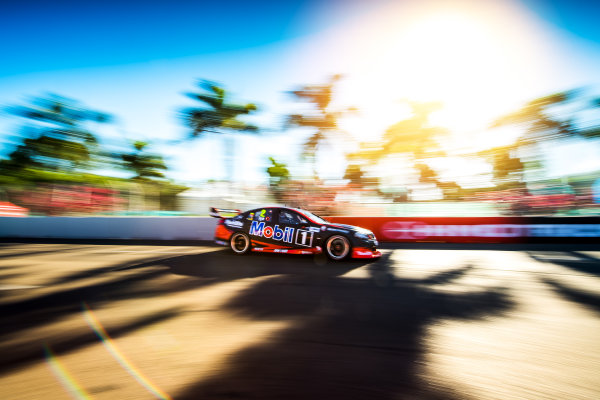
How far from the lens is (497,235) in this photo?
1082 centimetres

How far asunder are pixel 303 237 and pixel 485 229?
748 centimetres

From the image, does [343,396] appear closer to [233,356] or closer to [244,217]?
[233,356]

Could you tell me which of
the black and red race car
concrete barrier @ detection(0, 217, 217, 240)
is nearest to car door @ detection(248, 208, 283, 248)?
the black and red race car

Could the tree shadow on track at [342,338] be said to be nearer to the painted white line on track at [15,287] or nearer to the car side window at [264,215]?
the car side window at [264,215]

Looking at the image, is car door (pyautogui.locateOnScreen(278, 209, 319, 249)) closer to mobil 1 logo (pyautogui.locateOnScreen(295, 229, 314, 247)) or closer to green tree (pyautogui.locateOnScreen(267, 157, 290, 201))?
mobil 1 logo (pyautogui.locateOnScreen(295, 229, 314, 247))

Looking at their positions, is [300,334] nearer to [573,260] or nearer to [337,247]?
[337,247]

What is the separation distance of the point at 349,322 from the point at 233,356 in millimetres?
1292

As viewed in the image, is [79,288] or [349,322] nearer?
[349,322]

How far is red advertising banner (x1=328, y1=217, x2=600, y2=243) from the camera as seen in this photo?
33.9 feet

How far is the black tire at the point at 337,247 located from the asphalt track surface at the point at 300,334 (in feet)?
3.39

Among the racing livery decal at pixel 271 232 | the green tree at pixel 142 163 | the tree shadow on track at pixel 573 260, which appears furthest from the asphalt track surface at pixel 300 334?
the green tree at pixel 142 163

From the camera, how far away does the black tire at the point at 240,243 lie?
7871 millimetres

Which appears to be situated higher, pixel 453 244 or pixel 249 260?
pixel 453 244

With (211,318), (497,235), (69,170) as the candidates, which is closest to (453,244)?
(497,235)
